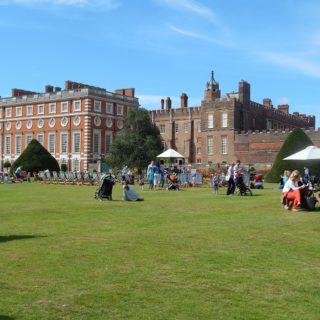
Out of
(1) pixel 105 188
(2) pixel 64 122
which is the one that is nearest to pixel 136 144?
(2) pixel 64 122

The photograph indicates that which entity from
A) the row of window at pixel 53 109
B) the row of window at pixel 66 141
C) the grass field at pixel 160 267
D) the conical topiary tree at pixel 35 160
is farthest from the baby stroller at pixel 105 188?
the row of window at pixel 53 109

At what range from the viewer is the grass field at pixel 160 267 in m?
5.70

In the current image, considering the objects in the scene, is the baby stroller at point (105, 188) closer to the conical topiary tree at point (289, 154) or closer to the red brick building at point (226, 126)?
the conical topiary tree at point (289, 154)

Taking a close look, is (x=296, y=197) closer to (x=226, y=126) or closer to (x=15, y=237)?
(x=15, y=237)

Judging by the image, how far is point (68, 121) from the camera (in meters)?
67.3

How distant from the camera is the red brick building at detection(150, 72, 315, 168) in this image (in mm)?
55594

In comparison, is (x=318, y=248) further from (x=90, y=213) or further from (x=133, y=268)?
(x=90, y=213)

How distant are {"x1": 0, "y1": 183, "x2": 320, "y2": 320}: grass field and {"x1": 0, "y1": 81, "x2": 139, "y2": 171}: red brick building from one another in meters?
52.5

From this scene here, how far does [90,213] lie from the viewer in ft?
48.1

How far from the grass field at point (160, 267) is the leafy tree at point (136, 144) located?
127ft

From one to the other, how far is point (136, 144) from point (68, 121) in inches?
696

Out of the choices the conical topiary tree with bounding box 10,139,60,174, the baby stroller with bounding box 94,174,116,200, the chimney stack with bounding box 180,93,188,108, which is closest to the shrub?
the conical topiary tree with bounding box 10,139,60,174

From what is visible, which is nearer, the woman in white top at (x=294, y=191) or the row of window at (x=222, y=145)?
the woman in white top at (x=294, y=191)

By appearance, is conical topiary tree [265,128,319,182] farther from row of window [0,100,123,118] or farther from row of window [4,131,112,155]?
row of window [0,100,123,118]
